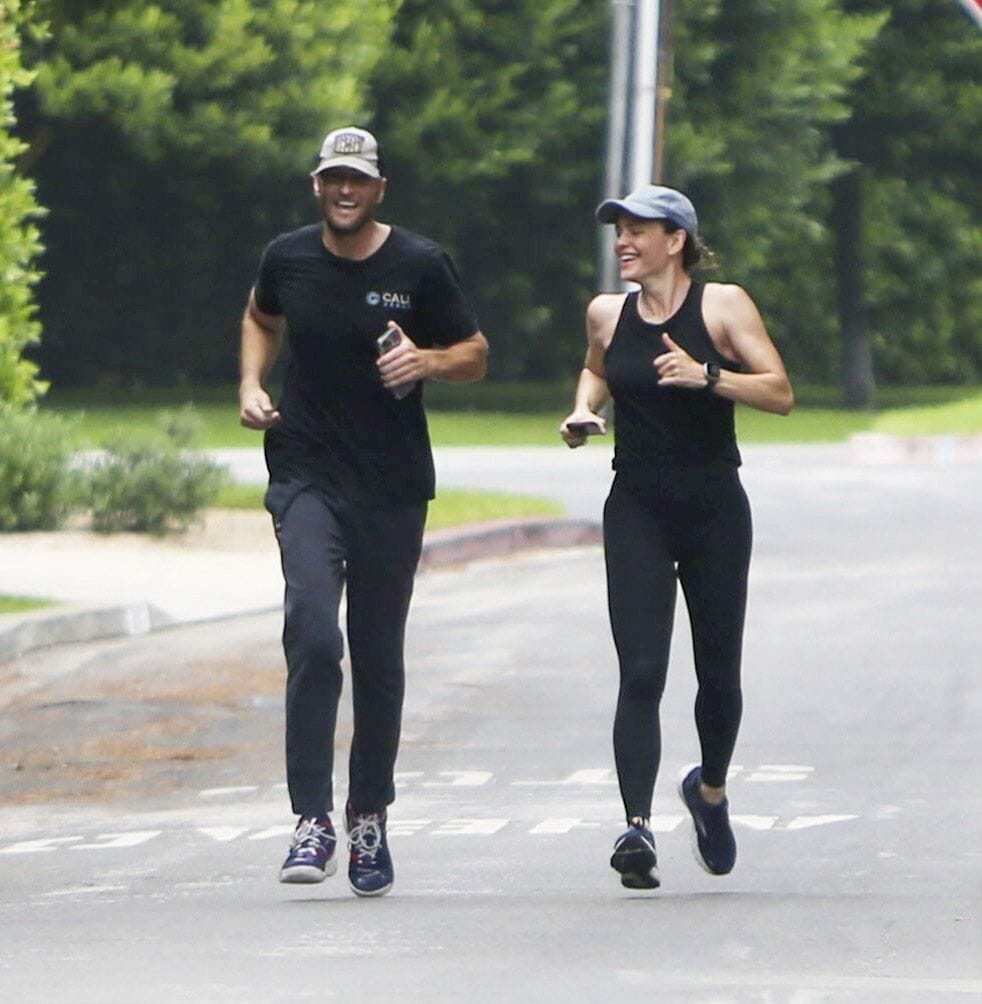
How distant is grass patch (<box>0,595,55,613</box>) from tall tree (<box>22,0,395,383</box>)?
22.1 meters

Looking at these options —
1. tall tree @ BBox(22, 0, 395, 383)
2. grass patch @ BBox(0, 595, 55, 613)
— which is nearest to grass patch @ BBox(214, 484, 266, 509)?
grass patch @ BBox(0, 595, 55, 613)

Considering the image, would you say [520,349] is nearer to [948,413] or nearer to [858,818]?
[948,413]

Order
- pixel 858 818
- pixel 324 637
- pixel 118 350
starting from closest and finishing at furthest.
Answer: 1. pixel 324 637
2. pixel 858 818
3. pixel 118 350

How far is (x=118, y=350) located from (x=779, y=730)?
1481 inches

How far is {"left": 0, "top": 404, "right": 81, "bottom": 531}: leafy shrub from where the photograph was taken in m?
19.2

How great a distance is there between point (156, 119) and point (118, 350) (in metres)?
9.15

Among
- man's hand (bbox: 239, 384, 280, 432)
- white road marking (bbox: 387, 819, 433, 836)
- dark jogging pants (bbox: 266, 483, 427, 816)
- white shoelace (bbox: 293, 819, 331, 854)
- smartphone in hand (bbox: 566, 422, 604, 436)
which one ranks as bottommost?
white road marking (bbox: 387, 819, 433, 836)

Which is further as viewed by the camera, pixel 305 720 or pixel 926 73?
pixel 926 73

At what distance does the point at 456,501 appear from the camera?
21.6m

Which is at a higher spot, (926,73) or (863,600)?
(926,73)

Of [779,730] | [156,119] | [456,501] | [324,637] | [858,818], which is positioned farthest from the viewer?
[156,119]

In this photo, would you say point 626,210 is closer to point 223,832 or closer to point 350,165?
point 350,165

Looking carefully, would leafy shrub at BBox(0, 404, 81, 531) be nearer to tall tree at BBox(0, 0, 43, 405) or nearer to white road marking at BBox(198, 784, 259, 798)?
tall tree at BBox(0, 0, 43, 405)

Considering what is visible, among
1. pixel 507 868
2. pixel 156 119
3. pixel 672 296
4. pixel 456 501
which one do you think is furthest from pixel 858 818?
pixel 156 119
